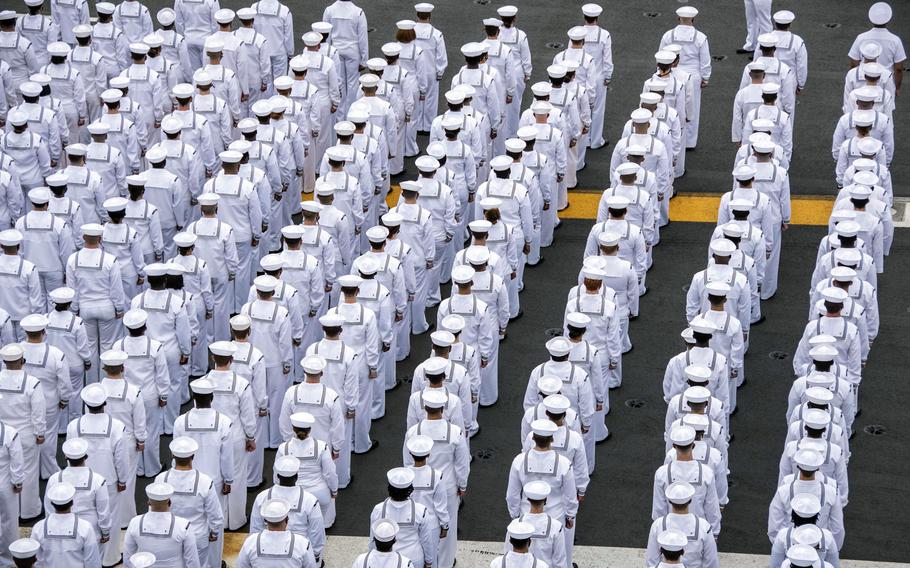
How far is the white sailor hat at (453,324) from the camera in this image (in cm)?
2005

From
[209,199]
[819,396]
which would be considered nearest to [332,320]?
[209,199]

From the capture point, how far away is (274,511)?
666 inches

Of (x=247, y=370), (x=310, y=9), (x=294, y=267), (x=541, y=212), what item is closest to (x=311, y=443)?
(x=247, y=370)

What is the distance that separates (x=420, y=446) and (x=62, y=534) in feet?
11.3

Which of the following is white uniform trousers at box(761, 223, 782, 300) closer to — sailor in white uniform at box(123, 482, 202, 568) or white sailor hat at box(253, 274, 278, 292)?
white sailor hat at box(253, 274, 278, 292)

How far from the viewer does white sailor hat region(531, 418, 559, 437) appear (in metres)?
17.9

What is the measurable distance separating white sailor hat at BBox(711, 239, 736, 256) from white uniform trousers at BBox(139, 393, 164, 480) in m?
6.52

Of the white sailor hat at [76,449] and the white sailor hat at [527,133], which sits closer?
the white sailor hat at [76,449]

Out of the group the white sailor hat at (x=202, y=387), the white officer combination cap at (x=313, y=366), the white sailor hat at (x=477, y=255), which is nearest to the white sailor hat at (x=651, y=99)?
the white sailor hat at (x=477, y=255)

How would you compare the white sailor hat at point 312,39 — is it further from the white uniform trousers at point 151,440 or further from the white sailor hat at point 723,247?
the white sailor hat at point 723,247

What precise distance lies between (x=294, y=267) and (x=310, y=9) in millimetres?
10664

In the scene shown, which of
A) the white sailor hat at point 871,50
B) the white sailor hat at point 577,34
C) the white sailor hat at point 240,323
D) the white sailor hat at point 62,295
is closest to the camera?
the white sailor hat at point 240,323

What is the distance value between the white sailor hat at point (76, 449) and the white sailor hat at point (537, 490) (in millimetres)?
4238

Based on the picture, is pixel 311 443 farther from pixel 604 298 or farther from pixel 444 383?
pixel 604 298
